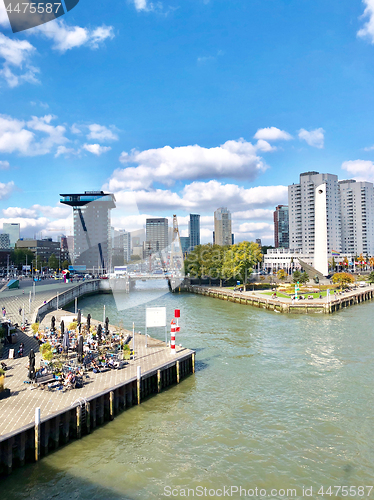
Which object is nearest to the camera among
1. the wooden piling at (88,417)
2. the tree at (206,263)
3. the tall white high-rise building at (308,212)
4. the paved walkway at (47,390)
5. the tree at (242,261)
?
the paved walkway at (47,390)

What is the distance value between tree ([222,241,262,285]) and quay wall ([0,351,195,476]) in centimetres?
6473

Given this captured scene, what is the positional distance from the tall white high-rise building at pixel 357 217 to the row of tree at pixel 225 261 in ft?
359

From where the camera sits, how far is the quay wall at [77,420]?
14.8 metres

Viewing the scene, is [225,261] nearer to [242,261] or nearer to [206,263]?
[206,263]

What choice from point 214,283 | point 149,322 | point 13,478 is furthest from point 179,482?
point 214,283

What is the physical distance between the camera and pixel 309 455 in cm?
1628

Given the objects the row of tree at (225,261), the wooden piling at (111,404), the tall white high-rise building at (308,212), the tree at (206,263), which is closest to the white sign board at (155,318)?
the wooden piling at (111,404)

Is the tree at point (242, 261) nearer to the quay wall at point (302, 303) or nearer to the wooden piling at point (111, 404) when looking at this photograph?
the quay wall at point (302, 303)

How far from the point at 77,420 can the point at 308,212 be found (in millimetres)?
164159

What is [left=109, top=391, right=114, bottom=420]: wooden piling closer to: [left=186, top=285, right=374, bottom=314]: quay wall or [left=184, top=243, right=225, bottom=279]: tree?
[left=186, top=285, right=374, bottom=314]: quay wall

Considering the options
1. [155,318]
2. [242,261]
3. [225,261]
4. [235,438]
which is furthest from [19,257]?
[235,438]

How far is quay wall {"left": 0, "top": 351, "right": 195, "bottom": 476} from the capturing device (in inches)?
584

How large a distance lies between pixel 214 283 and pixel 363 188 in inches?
4858

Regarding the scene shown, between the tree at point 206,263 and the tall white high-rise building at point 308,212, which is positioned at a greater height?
the tall white high-rise building at point 308,212
